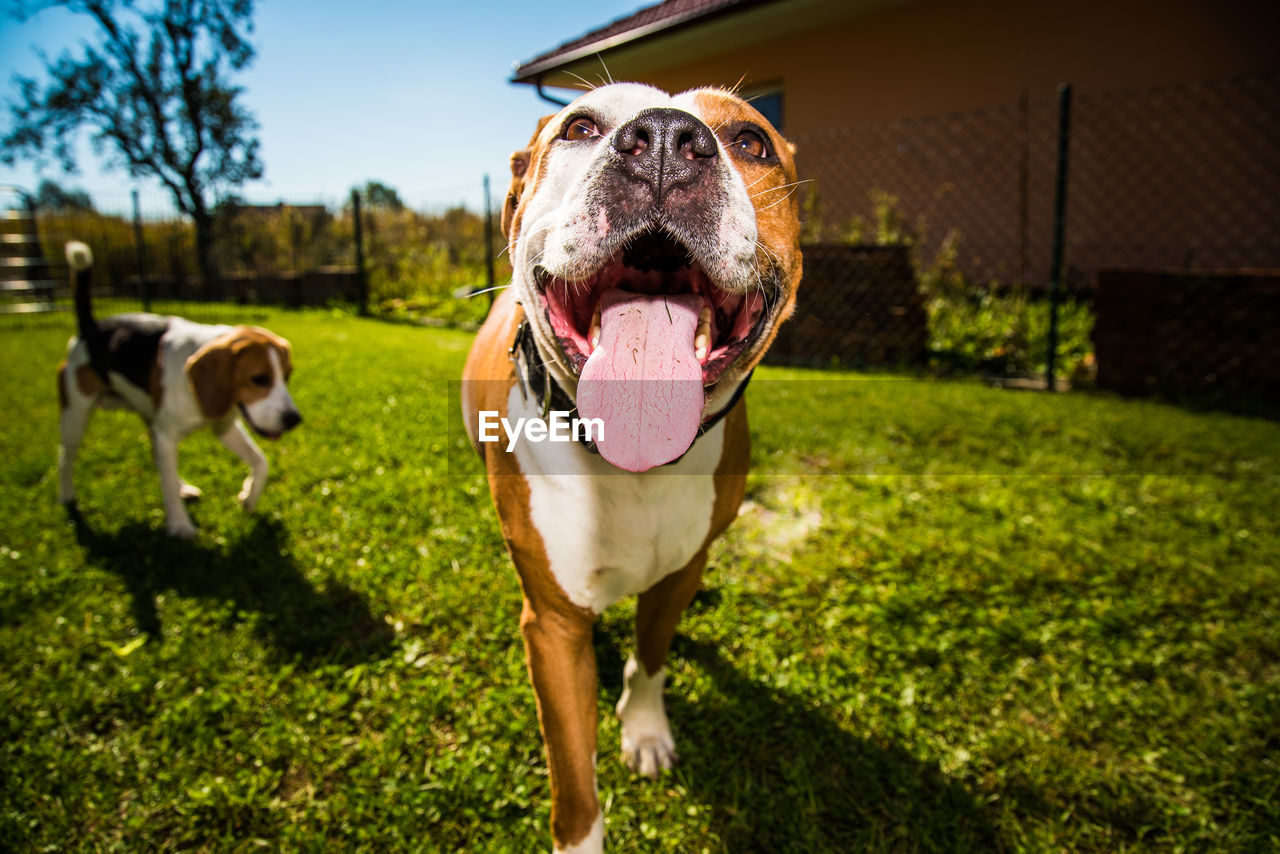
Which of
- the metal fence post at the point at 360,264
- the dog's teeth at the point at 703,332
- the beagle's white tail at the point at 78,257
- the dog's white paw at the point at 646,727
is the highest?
the metal fence post at the point at 360,264

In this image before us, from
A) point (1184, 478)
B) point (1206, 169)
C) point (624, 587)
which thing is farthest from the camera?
point (1206, 169)

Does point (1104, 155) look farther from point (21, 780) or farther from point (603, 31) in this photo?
point (21, 780)

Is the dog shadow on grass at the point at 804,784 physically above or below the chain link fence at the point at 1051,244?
below

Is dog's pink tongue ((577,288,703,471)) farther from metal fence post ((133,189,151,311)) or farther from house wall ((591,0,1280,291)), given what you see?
metal fence post ((133,189,151,311))

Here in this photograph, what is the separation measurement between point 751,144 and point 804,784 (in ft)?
5.28

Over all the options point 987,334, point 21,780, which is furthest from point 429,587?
point 987,334

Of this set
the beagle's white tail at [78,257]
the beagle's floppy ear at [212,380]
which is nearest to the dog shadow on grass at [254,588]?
the beagle's floppy ear at [212,380]

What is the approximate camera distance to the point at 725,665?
2252 mm

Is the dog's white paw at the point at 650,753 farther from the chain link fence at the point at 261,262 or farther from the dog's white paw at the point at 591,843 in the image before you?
the chain link fence at the point at 261,262

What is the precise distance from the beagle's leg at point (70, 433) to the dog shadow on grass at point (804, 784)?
3.33m

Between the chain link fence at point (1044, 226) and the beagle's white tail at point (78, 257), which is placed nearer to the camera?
the beagle's white tail at point (78, 257)

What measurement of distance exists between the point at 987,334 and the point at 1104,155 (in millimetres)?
3317

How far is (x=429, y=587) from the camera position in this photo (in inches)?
105

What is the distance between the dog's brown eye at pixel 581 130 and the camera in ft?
4.59
